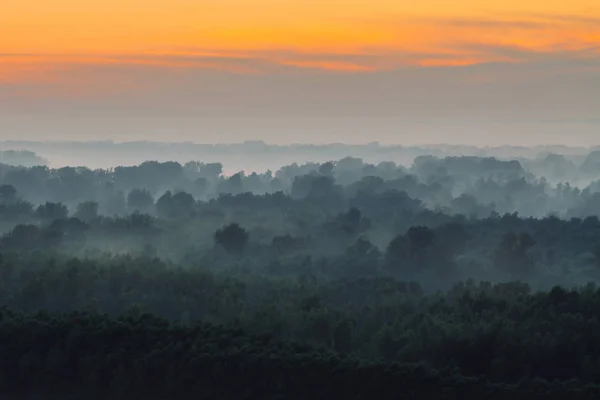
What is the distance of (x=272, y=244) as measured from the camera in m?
105

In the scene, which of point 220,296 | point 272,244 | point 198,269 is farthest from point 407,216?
point 220,296

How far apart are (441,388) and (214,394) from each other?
6.97m

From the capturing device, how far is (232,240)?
103062mm

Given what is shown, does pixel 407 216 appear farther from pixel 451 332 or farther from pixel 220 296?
pixel 451 332

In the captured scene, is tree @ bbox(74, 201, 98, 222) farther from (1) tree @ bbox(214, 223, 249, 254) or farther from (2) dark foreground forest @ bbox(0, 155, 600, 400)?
(1) tree @ bbox(214, 223, 249, 254)

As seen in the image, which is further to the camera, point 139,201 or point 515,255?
point 139,201

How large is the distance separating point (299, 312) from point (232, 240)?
151ft

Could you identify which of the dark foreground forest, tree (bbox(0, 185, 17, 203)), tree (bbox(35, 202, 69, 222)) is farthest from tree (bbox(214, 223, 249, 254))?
tree (bbox(0, 185, 17, 203))

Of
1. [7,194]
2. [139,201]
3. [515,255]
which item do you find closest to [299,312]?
[515,255]

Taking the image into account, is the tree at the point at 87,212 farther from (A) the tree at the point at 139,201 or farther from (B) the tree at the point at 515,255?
(B) the tree at the point at 515,255

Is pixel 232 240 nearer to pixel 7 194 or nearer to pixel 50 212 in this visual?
pixel 50 212

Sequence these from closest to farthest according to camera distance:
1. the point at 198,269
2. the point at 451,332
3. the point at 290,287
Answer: the point at 451,332 < the point at 290,287 < the point at 198,269

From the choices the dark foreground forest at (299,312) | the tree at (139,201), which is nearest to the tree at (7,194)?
the tree at (139,201)

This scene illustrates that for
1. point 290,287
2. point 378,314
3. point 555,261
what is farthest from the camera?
point 555,261
